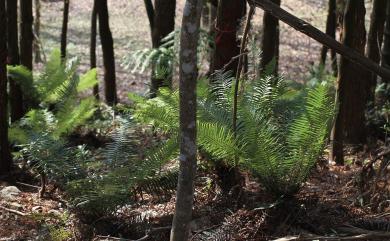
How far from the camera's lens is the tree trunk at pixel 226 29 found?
5723 millimetres

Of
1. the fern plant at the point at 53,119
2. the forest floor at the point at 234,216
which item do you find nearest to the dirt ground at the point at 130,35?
the fern plant at the point at 53,119

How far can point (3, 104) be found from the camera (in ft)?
19.7

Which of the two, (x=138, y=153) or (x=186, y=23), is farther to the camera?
(x=138, y=153)

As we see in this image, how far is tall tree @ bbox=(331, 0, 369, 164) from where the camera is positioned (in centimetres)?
566

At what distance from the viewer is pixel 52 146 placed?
180 inches

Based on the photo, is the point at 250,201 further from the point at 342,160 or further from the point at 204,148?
the point at 342,160

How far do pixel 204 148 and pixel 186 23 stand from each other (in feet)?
5.08

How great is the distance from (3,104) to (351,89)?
3988 millimetres

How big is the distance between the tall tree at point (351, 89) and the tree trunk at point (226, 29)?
1.10 metres

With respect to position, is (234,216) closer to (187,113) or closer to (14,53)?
(187,113)

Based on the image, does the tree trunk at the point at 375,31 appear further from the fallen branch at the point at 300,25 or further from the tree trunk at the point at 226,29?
the fallen branch at the point at 300,25

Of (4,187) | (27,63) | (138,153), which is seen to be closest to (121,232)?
(138,153)

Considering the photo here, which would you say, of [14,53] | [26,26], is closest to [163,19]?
[26,26]

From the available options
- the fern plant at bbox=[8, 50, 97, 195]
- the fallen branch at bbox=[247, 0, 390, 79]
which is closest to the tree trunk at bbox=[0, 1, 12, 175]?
the fern plant at bbox=[8, 50, 97, 195]
